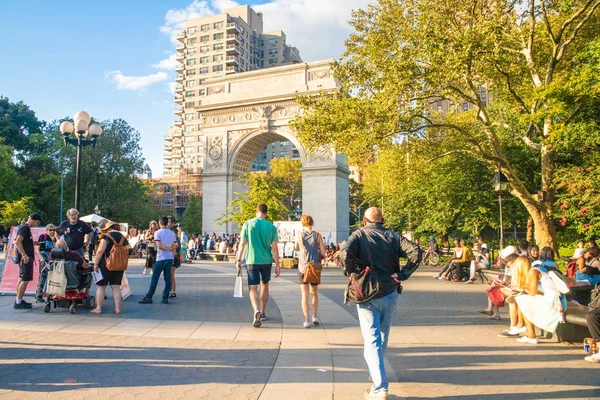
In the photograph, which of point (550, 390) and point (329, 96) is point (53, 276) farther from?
point (329, 96)

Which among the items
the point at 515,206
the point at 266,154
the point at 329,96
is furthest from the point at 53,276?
the point at 266,154

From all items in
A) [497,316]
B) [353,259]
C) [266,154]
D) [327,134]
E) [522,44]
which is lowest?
[497,316]

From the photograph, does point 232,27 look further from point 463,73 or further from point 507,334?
point 507,334

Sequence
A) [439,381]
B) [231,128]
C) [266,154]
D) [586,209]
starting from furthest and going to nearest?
1. [266,154]
2. [231,128]
3. [586,209]
4. [439,381]

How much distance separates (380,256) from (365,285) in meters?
0.33

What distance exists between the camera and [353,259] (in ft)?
14.6

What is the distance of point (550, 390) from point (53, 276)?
25.8 feet

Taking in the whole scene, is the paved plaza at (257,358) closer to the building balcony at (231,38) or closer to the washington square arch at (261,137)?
the washington square arch at (261,137)

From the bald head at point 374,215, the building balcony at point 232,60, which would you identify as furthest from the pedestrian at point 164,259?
the building balcony at point 232,60

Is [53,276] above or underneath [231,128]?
underneath

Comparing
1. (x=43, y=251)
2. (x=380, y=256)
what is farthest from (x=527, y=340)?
(x=43, y=251)

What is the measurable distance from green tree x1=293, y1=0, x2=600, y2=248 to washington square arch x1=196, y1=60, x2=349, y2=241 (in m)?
12.4

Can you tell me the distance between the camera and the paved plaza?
4.37 m

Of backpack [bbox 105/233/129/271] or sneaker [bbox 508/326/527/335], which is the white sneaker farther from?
backpack [bbox 105/233/129/271]
